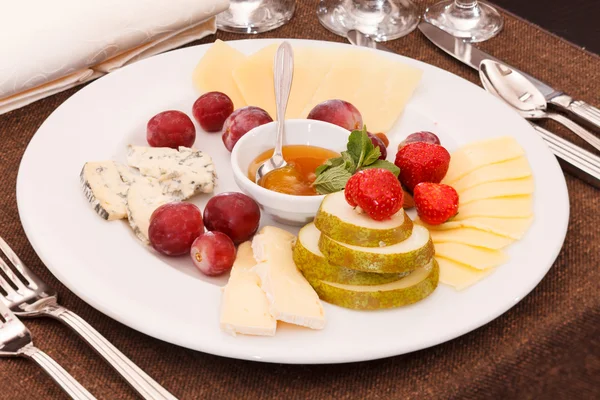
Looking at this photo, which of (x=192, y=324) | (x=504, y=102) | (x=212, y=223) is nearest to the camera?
(x=192, y=324)

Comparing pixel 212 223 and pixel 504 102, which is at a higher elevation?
pixel 212 223

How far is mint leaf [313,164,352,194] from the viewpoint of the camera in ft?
4.99

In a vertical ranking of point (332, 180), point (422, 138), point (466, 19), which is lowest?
point (466, 19)

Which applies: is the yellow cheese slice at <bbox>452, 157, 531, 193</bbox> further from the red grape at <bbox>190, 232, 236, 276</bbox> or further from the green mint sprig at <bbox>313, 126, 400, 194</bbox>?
the red grape at <bbox>190, 232, 236, 276</bbox>

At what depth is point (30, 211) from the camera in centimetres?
145

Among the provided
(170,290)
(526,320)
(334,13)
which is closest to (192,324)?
(170,290)

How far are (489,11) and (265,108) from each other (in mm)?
937

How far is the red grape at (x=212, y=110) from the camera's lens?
1846mm

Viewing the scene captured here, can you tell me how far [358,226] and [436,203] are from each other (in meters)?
0.25

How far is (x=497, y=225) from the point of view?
147cm

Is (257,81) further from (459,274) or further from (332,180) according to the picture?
(459,274)

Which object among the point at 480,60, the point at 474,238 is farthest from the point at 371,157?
the point at 480,60

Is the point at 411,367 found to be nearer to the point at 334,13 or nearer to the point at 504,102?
the point at 504,102

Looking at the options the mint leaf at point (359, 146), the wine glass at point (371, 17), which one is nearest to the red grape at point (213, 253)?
the mint leaf at point (359, 146)
